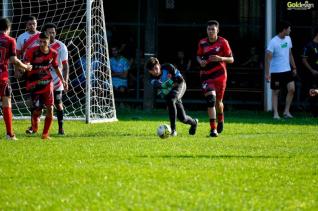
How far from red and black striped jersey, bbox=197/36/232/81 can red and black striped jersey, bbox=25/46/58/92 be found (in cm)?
275

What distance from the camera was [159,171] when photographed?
33.7 feet

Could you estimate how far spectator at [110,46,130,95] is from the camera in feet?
79.8

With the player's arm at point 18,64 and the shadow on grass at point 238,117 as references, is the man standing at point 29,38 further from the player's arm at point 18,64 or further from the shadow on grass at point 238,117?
the shadow on grass at point 238,117

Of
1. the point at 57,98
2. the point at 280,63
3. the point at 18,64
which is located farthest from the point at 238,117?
the point at 18,64

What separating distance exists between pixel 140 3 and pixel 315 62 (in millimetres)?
5399

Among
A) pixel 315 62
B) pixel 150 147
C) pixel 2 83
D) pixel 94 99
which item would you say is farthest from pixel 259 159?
pixel 315 62

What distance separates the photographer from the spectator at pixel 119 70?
2431 centimetres

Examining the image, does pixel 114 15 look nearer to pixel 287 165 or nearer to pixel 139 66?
pixel 139 66

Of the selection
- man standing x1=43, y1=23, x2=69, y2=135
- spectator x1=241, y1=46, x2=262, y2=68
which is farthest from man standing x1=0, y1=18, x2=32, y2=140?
spectator x1=241, y1=46, x2=262, y2=68

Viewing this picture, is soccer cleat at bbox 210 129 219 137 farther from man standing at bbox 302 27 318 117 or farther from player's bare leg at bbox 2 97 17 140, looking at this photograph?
man standing at bbox 302 27 318 117

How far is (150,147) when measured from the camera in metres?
13.3

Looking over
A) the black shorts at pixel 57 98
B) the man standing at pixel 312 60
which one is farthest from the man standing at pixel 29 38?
the man standing at pixel 312 60

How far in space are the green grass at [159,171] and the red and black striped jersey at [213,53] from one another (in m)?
1.07

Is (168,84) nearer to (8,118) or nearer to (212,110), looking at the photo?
(212,110)
